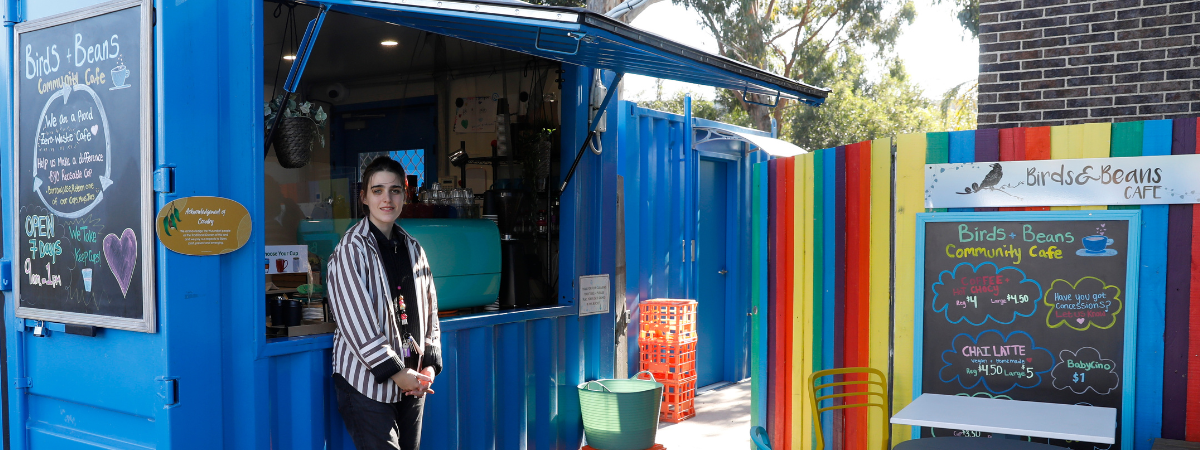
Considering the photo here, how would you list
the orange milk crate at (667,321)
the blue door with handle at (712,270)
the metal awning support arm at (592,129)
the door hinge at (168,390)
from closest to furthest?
the door hinge at (168,390)
the metal awning support arm at (592,129)
the orange milk crate at (667,321)
the blue door with handle at (712,270)

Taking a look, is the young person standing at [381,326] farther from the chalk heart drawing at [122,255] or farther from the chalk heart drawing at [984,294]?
the chalk heart drawing at [984,294]

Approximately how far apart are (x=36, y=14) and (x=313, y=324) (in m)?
1.75

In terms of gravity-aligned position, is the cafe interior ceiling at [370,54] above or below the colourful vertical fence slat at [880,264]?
above

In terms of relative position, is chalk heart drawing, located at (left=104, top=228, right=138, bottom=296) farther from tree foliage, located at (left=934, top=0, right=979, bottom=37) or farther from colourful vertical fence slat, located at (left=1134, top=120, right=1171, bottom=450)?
tree foliage, located at (left=934, top=0, right=979, bottom=37)

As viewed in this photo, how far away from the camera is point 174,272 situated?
3.17 meters

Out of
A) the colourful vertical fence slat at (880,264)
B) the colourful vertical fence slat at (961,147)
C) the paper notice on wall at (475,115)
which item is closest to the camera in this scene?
the colourful vertical fence slat at (961,147)

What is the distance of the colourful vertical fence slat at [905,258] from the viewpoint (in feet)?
12.9

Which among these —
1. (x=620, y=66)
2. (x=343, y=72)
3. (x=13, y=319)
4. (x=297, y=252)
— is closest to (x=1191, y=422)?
(x=620, y=66)

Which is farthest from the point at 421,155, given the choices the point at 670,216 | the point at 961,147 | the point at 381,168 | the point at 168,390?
the point at 961,147

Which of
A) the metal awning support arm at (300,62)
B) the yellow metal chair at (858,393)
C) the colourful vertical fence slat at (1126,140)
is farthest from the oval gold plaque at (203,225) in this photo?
the colourful vertical fence slat at (1126,140)

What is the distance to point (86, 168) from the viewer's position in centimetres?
339

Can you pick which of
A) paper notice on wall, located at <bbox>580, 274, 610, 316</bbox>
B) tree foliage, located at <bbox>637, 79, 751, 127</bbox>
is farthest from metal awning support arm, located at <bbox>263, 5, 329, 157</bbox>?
tree foliage, located at <bbox>637, 79, 751, 127</bbox>

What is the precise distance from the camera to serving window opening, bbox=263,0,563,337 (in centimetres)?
414

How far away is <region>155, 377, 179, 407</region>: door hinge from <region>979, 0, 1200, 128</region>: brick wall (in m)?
4.96
